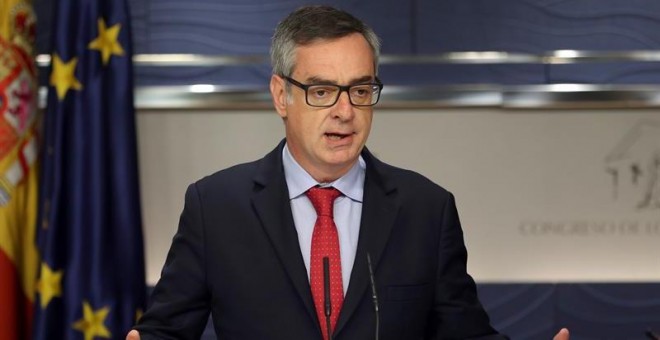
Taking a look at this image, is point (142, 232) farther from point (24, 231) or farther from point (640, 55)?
point (640, 55)

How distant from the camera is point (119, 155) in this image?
4031 mm

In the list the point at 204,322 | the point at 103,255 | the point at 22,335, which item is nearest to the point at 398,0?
the point at 103,255

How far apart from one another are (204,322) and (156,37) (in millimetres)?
2339

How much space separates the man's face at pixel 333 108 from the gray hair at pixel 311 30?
1cm

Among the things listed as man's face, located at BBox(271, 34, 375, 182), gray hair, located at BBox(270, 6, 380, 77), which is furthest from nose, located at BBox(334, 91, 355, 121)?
gray hair, located at BBox(270, 6, 380, 77)

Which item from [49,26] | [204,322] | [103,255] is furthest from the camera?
[49,26]

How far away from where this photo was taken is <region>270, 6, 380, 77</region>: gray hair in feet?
6.84

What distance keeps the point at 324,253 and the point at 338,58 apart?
1.35 feet

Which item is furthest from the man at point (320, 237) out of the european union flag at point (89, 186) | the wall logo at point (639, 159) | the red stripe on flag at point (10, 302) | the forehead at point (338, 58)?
the wall logo at point (639, 159)

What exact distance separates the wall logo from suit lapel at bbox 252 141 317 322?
2523mm

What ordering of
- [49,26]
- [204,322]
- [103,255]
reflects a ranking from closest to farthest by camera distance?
1. [204,322]
2. [103,255]
3. [49,26]

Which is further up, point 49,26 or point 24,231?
point 49,26

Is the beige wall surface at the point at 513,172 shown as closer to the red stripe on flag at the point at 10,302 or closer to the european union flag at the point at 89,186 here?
the european union flag at the point at 89,186

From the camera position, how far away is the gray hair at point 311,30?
6.84ft
